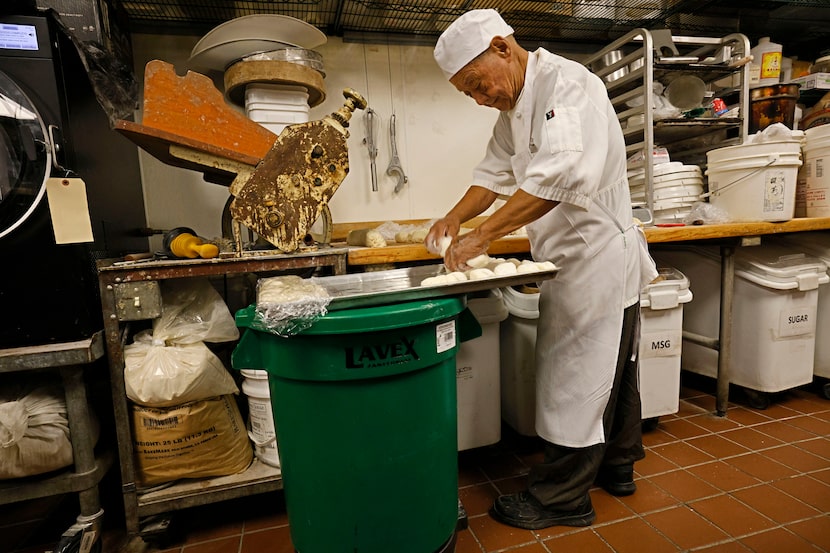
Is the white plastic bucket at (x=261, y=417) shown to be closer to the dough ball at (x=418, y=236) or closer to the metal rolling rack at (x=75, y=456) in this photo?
the metal rolling rack at (x=75, y=456)

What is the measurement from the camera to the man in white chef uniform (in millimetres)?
1176

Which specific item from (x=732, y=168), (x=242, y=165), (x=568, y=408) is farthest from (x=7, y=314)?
(x=732, y=168)

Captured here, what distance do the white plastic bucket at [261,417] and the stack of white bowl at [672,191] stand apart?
6.85ft

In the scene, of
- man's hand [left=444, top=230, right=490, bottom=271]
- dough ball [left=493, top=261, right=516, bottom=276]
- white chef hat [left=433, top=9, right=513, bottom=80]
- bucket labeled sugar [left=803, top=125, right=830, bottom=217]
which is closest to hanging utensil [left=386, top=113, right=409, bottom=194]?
white chef hat [left=433, top=9, right=513, bottom=80]

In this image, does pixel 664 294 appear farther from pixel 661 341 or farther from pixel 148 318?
pixel 148 318

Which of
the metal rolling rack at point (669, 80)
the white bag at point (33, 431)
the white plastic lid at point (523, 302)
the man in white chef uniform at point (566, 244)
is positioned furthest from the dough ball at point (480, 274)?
the metal rolling rack at point (669, 80)

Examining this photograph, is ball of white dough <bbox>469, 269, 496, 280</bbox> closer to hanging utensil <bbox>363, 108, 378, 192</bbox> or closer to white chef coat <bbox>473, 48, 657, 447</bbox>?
white chef coat <bbox>473, 48, 657, 447</bbox>

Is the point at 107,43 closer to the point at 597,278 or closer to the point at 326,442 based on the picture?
the point at 326,442

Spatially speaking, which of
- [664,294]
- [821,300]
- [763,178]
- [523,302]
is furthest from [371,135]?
[821,300]

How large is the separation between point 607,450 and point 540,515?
14.4 inches

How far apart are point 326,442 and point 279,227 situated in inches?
30.6

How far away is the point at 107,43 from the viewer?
1.75 meters

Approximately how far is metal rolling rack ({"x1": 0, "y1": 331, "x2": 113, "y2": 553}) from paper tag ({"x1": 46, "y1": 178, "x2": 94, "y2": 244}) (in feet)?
1.03

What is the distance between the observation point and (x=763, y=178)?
1977mm
